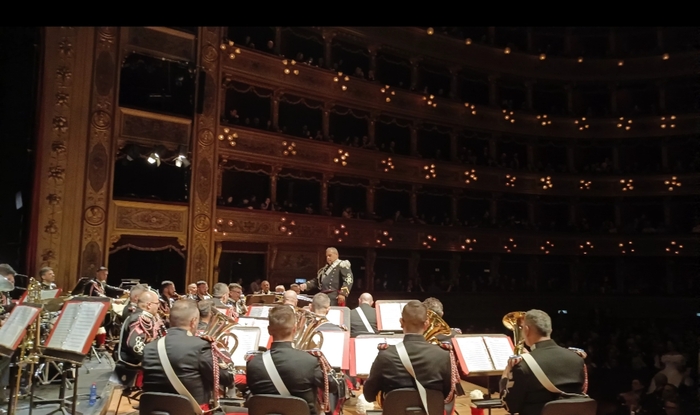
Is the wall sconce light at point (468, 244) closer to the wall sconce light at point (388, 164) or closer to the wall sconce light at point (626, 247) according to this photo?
the wall sconce light at point (388, 164)

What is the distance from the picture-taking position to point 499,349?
5.38 meters

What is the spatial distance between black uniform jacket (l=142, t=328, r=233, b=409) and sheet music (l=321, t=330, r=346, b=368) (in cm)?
132

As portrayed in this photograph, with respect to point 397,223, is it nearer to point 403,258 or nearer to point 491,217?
point 403,258

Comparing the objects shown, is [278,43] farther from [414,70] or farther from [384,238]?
[384,238]

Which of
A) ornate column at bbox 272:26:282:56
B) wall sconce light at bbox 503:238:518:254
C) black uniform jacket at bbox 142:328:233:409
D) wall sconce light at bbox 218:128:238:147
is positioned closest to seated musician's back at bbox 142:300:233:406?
black uniform jacket at bbox 142:328:233:409

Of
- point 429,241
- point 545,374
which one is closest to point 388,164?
point 429,241

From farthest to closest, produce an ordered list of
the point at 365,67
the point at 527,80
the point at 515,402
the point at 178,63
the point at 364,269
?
the point at 527,80
the point at 365,67
the point at 364,269
the point at 178,63
the point at 515,402

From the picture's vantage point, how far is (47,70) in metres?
12.5

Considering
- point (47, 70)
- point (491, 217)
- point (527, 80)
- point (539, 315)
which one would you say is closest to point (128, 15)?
point (539, 315)

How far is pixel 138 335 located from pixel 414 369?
10.9ft

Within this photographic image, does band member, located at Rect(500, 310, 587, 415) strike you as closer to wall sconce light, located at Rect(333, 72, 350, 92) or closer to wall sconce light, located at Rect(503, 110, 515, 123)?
wall sconce light, located at Rect(333, 72, 350, 92)

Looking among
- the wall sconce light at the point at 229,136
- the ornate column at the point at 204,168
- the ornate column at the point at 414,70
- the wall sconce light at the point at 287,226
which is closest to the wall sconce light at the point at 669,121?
the ornate column at the point at 414,70

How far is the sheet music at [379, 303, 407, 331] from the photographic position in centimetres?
708

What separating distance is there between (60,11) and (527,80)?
22.4m
